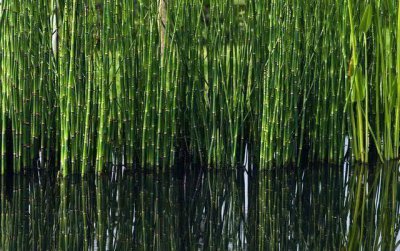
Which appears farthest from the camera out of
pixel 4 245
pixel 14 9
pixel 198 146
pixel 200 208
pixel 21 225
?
pixel 198 146

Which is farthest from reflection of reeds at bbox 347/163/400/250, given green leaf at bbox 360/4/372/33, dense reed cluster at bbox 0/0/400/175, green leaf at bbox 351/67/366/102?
green leaf at bbox 360/4/372/33

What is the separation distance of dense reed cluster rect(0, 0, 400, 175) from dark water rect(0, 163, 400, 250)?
115 mm

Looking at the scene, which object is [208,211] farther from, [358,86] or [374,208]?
[358,86]

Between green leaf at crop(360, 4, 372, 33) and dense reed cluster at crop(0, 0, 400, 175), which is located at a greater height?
green leaf at crop(360, 4, 372, 33)

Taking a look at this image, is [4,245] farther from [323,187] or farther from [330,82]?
[330,82]

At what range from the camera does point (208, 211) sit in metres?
2.78

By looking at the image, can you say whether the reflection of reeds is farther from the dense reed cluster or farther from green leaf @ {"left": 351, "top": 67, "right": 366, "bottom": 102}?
green leaf @ {"left": 351, "top": 67, "right": 366, "bottom": 102}

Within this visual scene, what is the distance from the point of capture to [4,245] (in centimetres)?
240

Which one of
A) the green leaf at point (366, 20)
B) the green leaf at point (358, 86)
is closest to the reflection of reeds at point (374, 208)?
the green leaf at point (358, 86)

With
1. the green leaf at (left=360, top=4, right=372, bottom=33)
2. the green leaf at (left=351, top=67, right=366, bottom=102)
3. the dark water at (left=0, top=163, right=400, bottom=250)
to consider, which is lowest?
the dark water at (left=0, top=163, right=400, bottom=250)


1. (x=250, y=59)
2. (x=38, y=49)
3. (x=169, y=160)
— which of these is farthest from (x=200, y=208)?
(x=38, y=49)

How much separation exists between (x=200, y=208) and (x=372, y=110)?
958 mm

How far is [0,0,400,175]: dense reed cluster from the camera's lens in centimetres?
304

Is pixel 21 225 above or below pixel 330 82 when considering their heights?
below
